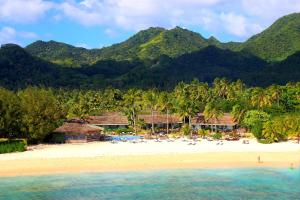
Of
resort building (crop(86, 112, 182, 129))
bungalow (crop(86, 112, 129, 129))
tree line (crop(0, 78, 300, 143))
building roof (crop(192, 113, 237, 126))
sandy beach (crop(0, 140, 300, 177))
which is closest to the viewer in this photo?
sandy beach (crop(0, 140, 300, 177))

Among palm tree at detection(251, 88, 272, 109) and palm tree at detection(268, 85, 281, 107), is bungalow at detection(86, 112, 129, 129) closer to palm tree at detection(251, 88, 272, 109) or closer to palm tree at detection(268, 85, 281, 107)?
palm tree at detection(251, 88, 272, 109)

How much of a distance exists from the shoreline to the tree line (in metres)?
12.8

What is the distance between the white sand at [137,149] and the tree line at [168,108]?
2.88 meters

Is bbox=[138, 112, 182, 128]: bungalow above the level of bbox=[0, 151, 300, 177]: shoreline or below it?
above

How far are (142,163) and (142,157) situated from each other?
3506mm

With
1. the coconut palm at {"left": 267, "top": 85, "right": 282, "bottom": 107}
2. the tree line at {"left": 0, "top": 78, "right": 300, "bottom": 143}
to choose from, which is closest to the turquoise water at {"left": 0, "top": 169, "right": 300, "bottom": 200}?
the tree line at {"left": 0, "top": 78, "right": 300, "bottom": 143}

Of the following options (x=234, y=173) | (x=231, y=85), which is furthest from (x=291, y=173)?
(x=231, y=85)

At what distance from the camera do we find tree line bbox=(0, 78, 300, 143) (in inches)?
2468

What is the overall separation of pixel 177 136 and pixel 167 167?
32.3m

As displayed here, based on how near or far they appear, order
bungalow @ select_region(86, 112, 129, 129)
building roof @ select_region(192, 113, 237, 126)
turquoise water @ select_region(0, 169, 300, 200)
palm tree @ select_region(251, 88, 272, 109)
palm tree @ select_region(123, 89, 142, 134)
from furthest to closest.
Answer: bungalow @ select_region(86, 112, 129, 129), palm tree @ select_region(123, 89, 142, 134), building roof @ select_region(192, 113, 237, 126), palm tree @ select_region(251, 88, 272, 109), turquoise water @ select_region(0, 169, 300, 200)

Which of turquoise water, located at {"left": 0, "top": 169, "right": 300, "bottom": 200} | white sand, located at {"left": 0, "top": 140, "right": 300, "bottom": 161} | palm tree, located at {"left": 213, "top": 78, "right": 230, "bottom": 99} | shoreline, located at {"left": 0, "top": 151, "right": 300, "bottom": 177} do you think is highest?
palm tree, located at {"left": 213, "top": 78, "right": 230, "bottom": 99}

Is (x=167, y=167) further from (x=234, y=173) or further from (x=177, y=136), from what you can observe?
(x=177, y=136)

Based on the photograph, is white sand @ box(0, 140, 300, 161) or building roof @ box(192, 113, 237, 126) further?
building roof @ box(192, 113, 237, 126)

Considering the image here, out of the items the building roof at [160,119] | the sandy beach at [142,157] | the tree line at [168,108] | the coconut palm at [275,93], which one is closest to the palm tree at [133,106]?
the tree line at [168,108]
